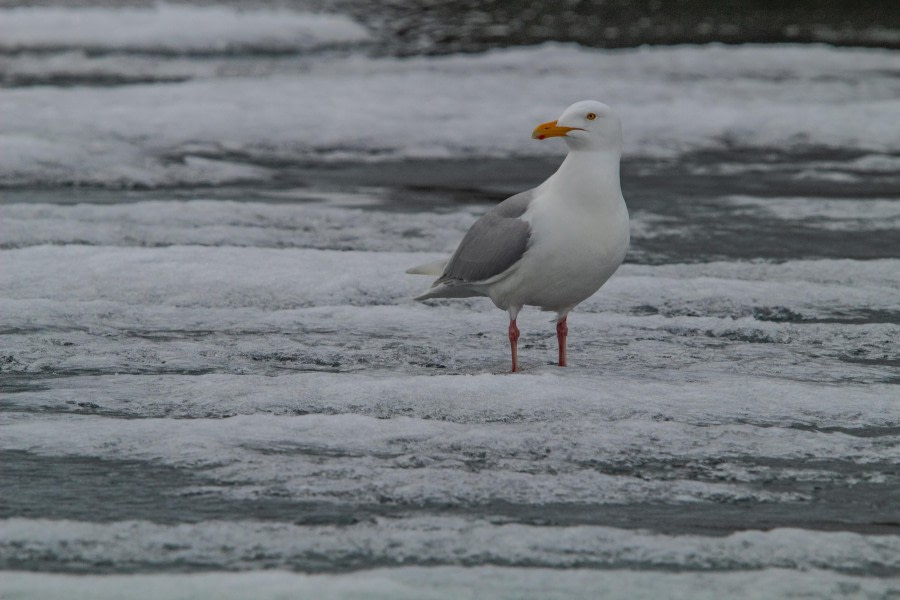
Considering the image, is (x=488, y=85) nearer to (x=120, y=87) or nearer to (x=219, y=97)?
(x=219, y=97)

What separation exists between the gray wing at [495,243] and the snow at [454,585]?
6.68 feet

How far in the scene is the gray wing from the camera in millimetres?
5219

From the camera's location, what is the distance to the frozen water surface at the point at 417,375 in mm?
3512

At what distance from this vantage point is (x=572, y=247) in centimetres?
505

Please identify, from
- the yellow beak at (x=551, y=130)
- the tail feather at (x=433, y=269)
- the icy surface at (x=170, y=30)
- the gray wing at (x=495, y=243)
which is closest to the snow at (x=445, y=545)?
the gray wing at (x=495, y=243)

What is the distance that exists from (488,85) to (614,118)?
989 centimetres

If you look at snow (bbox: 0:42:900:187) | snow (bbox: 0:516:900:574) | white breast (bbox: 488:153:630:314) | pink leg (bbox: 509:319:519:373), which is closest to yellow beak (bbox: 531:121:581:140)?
white breast (bbox: 488:153:630:314)

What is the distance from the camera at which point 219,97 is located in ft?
44.6

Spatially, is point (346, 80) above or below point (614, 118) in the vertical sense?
above

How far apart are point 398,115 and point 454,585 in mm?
10041

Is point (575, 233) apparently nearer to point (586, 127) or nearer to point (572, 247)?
point (572, 247)

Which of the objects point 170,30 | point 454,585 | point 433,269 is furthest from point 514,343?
point 170,30

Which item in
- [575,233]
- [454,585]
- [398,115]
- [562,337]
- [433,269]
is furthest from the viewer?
[398,115]

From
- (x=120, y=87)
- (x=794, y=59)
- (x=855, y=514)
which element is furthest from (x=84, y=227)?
(x=794, y=59)
